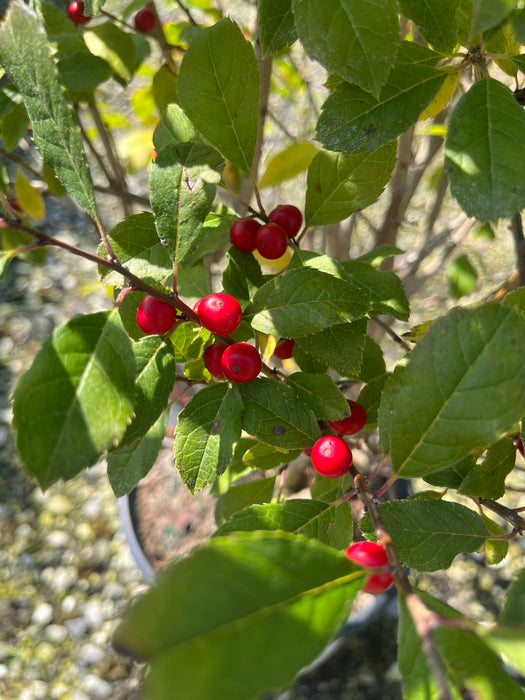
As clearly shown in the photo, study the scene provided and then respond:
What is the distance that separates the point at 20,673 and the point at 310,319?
1839 mm

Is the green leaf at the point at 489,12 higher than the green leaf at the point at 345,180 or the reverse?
higher

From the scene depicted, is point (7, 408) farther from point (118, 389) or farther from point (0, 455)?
point (118, 389)

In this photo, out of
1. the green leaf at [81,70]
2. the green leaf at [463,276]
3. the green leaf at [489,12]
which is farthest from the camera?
the green leaf at [463,276]

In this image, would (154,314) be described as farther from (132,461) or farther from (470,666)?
(470,666)

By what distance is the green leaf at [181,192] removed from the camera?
0.67 meters

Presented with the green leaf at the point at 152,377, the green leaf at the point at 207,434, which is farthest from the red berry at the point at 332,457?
the green leaf at the point at 152,377

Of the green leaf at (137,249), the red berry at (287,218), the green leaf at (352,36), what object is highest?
the green leaf at (352,36)

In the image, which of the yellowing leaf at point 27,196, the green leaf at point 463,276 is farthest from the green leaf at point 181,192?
the green leaf at point 463,276

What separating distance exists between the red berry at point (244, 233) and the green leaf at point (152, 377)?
0.21m

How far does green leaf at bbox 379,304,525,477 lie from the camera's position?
1.90ft

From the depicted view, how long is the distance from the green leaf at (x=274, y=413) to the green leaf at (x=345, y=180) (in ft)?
0.97

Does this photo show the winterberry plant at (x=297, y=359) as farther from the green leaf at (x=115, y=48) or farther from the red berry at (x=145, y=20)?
the red berry at (x=145, y=20)

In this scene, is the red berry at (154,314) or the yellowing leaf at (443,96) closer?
the red berry at (154,314)

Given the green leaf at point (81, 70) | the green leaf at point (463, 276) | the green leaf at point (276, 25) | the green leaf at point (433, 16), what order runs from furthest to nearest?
the green leaf at point (463, 276) < the green leaf at point (81, 70) < the green leaf at point (276, 25) < the green leaf at point (433, 16)
